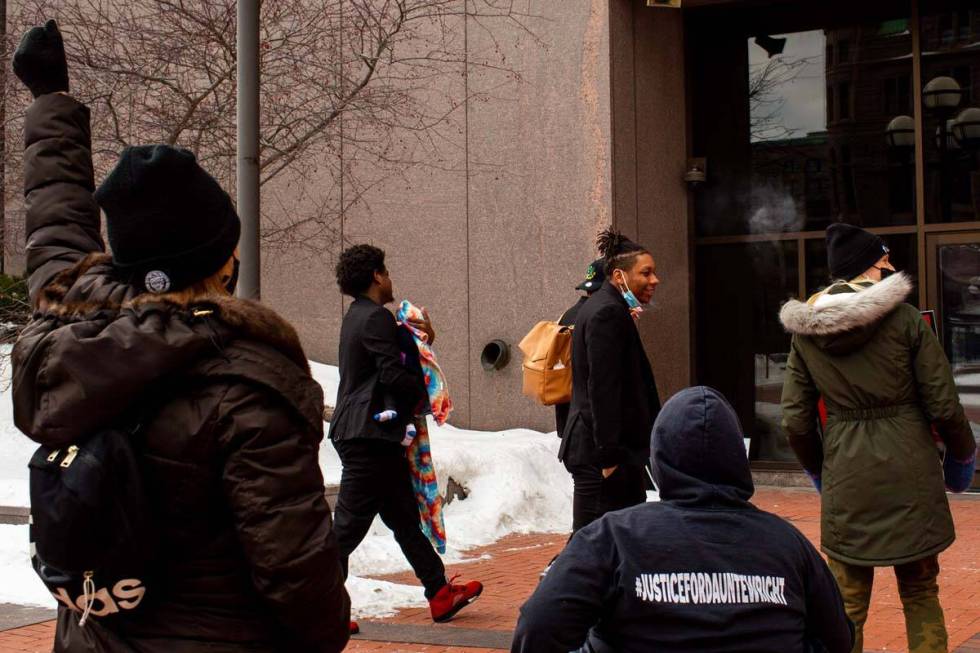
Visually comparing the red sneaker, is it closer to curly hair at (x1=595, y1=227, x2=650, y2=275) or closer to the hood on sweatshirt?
curly hair at (x1=595, y1=227, x2=650, y2=275)

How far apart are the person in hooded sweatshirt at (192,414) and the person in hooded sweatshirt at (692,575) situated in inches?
19.5

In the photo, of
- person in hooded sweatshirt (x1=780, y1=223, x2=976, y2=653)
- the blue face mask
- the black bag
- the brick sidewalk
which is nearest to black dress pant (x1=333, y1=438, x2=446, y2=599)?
the brick sidewalk

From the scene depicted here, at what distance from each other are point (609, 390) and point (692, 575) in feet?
11.3

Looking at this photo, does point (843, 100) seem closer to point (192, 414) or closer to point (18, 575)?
point (18, 575)

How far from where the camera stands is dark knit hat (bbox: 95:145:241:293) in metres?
2.55

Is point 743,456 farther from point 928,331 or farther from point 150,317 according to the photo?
point 928,331

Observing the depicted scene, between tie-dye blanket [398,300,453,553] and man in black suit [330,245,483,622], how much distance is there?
6 centimetres

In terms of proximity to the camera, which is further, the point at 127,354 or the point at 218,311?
the point at 218,311

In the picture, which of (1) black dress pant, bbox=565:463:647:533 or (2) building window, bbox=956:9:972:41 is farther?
(2) building window, bbox=956:9:972:41

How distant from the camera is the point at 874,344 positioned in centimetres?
492

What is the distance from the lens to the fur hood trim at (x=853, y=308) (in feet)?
15.9

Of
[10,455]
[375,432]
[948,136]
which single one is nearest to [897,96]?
[948,136]

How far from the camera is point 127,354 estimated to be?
92.8 inches

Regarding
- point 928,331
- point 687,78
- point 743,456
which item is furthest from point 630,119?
point 743,456
